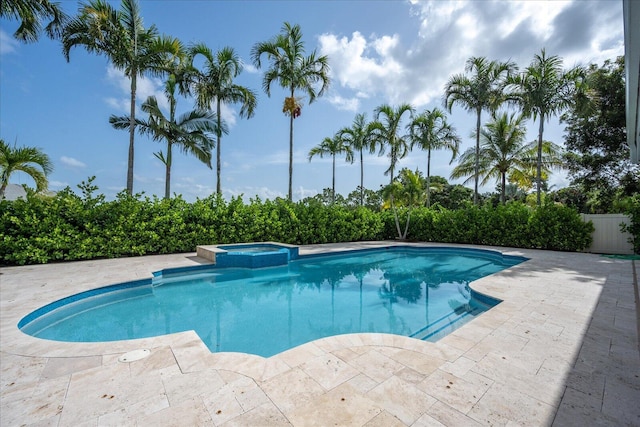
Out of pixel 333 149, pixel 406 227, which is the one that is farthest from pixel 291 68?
pixel 406 227

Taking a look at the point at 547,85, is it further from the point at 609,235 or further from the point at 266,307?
the point at 266,307

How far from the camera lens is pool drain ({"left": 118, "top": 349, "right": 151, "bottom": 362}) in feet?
8.54

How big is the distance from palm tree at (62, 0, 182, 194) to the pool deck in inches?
339

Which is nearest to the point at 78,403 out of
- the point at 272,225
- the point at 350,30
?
the point at 272,225

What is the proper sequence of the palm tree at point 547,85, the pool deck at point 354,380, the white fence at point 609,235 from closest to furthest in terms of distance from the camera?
the pool deck at point 354,380, the white fence at point 609,235, the palm tree at point 547,85

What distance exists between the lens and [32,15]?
25.8 ft

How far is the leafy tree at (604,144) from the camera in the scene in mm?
14227

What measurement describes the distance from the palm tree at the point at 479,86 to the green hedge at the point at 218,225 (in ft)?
16.2

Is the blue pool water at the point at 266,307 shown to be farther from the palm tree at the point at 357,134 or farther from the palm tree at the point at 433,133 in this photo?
the palm tree at the point at 357,134

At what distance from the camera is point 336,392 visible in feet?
6.87

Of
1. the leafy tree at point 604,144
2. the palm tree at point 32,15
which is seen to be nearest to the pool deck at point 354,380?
the palm tree at point 32,15

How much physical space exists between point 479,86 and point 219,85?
470 inches

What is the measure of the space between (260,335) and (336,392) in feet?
7.23

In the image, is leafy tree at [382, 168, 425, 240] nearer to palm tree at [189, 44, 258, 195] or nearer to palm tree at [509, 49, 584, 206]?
palm tree at [509, 49, 584, 206]
